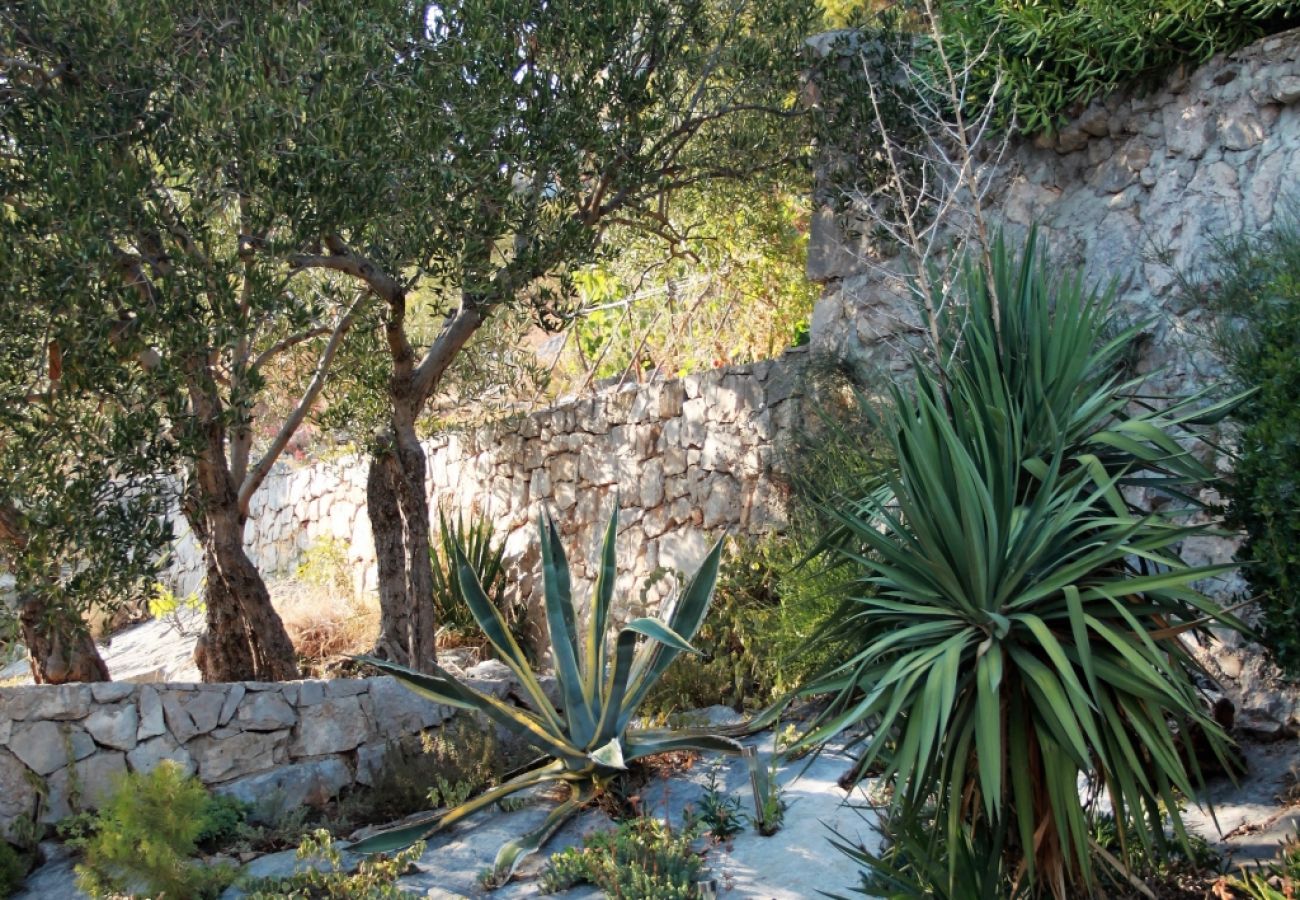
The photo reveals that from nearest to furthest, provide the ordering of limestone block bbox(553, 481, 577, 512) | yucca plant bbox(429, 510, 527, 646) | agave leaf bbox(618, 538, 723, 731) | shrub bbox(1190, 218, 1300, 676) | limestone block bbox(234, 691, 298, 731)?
shrub bbox(1190, 218, 1300, 676), agave leaf bbox(618, 538, 723, 731), limestone block bbox(234, 691, 298, 731), yucca plant bbox(429, 510, 527, 646), limestone block bbox(553, 481, 577, 512)

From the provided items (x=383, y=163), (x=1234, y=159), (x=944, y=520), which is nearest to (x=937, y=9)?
(x=1234, y=159)

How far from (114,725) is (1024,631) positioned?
14.7 feet

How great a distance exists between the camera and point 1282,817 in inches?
162

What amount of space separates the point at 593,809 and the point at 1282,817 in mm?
2831

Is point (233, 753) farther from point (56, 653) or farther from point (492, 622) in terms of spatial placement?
point (492, 622)

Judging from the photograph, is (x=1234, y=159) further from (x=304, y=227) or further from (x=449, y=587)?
(x=449, y=587)

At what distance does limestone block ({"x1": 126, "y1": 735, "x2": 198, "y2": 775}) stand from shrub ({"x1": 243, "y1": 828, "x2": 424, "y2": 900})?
1112 millimetres

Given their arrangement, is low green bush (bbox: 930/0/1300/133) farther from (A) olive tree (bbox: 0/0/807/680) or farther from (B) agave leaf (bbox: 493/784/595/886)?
(B) agave leaf (bbox: 493/784/595/886)

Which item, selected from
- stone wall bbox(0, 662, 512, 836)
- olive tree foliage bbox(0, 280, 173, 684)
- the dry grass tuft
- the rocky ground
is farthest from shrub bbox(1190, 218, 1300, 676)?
the dry grass tuft

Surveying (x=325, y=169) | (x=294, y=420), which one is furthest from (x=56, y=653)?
(x=325, y=169)

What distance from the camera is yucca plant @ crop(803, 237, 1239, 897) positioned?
316cm

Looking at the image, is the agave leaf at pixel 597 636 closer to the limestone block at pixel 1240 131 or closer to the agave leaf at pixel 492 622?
the agave leaf at pixel 492 622

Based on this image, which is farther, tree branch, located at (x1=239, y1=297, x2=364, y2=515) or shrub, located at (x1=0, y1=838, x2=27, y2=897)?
tree branch, located at (x1=239, y1=297, x2=364, y2=515)

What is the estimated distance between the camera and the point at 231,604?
636 cm
